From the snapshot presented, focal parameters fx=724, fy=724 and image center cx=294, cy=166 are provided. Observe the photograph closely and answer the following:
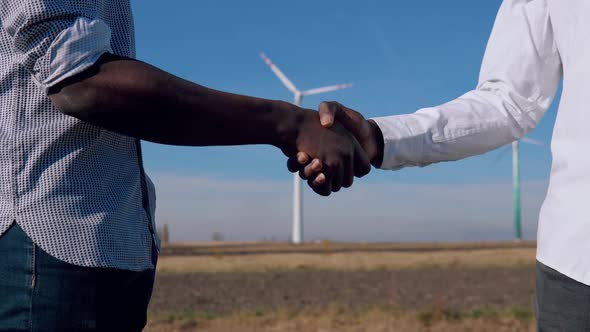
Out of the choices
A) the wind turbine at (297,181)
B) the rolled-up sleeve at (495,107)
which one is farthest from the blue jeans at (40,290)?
the wind turbine at (297,181)

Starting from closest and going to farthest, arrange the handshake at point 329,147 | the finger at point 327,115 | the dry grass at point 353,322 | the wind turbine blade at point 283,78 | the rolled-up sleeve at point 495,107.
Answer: the handshake at point 329,147 < the finger at point 327,115 < the rolled-up sleeve at point 495,107 < the dry grass at point 353,322 < the wind turbine blade at point 283,78

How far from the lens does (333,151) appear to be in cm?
317

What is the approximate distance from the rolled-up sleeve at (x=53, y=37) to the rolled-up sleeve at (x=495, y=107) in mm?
1704

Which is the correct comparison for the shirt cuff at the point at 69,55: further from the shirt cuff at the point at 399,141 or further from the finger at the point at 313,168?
the shirt cuff at the point at 399,141

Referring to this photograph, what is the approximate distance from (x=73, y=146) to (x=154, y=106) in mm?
312

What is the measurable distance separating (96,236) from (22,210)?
249mm

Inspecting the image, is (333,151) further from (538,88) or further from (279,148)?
(538,88)

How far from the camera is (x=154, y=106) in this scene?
2373mm

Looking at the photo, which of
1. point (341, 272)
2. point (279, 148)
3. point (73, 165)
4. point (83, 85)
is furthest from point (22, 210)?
point (341, 272)

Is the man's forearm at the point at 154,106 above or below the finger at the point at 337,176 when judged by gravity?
above

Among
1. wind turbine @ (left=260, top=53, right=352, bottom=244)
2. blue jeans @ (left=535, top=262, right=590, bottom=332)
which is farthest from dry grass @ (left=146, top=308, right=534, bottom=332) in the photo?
wind turbine @ (left=260, top=53, right=352, bottom=244)

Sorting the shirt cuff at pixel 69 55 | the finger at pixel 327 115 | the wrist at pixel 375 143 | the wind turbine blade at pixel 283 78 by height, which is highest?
the wind turbine blade at pixel 283 78

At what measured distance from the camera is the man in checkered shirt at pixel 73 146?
231 cm

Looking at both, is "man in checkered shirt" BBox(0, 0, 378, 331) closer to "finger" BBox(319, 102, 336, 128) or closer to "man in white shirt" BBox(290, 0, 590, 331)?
"finger" BBox(319, 102, 336, 128)
